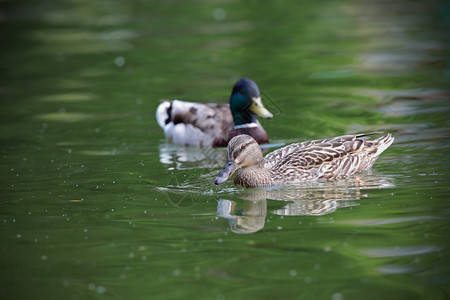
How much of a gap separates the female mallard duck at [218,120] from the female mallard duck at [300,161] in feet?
7.96

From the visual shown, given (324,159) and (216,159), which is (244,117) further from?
(324,159)

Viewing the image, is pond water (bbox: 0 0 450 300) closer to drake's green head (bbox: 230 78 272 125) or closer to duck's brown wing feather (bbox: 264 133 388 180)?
duck's brown wing feather (bbox: 264 133 388 180)

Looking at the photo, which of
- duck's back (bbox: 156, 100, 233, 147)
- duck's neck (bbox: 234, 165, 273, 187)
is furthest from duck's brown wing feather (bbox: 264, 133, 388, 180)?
duck's back (bbox: 156, 100, 233, 147)

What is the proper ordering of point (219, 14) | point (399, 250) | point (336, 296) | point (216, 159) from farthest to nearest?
point (219, 14)
point (216, 159)
point (399, 250)
point (336, 296)

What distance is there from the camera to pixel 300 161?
9.74 meters

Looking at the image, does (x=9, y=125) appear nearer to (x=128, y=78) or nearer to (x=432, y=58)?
(x=128, y=78)

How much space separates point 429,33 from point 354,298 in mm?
13636

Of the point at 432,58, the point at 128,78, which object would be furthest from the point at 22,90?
the point at 432,58

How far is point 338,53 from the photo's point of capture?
17.7m

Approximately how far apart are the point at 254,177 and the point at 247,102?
3.30m

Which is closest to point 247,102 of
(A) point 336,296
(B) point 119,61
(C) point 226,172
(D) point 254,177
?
(D) point 254,177

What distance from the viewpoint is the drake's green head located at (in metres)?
12.7

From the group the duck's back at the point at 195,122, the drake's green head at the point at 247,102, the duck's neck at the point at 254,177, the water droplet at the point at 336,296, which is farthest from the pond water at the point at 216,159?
the drake's green head at the point at 247,102

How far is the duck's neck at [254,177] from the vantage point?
9.59 meters
